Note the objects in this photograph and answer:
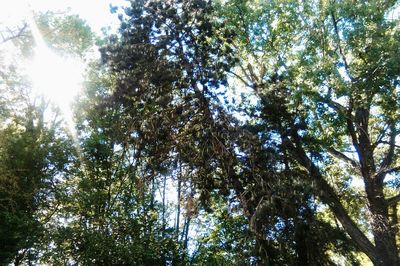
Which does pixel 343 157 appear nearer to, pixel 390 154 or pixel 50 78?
pixel 390 154

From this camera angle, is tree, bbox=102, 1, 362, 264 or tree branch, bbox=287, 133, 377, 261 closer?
tree, bbox=102, 1, 362, 264

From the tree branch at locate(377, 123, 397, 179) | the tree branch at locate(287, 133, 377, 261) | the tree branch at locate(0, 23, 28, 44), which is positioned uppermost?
the tree branch at locate(0, 23, 28, 44)

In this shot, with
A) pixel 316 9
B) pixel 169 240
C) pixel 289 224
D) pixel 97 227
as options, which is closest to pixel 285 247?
pixel 289 224

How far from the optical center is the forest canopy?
299 inches

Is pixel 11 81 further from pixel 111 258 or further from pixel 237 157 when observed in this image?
pixel 237 157

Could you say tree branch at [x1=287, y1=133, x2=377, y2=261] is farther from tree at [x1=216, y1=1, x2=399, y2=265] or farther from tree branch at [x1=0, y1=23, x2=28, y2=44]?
tree branch at [x1=0, y1=23, x2=28, y2=44]

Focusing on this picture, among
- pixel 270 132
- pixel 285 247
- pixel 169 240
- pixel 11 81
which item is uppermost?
pixel 11 81

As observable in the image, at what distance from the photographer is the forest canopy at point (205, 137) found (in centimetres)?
759

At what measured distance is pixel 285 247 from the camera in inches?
314

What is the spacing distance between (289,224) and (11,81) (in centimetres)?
841

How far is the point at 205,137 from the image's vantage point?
7199 millimetres

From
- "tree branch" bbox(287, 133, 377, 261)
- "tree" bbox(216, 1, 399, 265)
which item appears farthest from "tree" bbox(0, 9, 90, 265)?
"tree branch" bbox(287, 133, 377, 261)

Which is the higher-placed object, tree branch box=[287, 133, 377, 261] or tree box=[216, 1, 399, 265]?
tree box=[216, 1, 399, 265]

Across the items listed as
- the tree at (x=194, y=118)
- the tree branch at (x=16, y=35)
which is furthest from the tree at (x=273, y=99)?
the tree branch at (x=16, y=35)
